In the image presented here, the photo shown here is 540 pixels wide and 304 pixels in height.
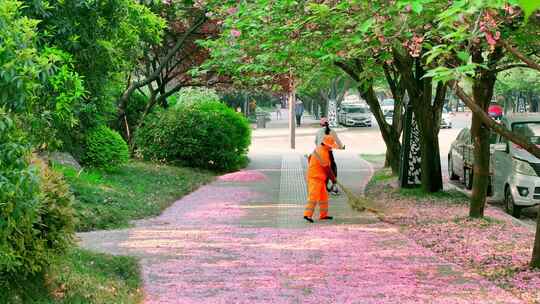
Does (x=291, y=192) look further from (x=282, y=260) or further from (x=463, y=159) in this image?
(x=282, y=260)

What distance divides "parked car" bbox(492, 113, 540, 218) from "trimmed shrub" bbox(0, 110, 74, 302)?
31.2 ft

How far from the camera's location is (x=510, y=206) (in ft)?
49.0

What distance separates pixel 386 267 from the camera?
9.03 metres

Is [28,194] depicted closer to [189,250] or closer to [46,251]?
[46,251]

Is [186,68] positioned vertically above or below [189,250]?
above

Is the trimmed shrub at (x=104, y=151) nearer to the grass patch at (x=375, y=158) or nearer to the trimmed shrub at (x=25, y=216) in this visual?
the trimmed shrub at (x=25, y=216)

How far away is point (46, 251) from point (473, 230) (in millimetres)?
7322

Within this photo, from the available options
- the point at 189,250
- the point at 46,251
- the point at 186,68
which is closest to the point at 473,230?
the point at 189,250

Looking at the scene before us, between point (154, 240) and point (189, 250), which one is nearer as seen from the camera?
point (189, 250)

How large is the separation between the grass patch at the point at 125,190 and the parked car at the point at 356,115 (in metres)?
35.2

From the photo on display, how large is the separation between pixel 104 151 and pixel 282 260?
10118 millimetres

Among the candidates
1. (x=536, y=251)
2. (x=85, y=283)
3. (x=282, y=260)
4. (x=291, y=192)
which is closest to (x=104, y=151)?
(x=291, y=192)

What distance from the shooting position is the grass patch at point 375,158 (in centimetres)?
2847

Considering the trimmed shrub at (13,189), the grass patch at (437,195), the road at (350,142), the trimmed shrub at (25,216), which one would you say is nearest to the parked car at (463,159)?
the grass patch at (437,195)
